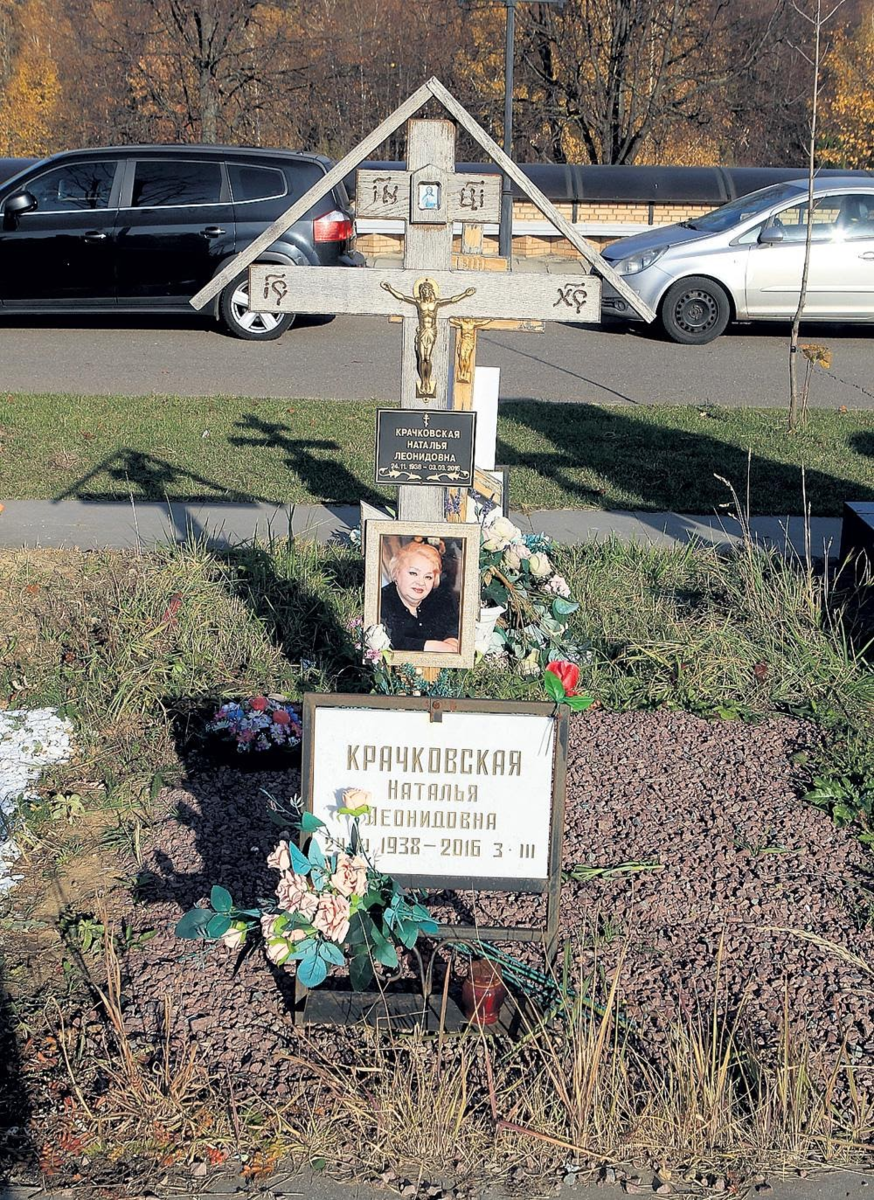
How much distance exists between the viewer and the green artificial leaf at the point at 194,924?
9.87 feet

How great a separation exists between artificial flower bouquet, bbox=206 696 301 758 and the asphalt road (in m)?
6.18

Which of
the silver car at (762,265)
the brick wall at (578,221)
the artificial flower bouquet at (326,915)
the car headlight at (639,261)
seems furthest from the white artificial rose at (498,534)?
Answer: the brick wall at (578,221)

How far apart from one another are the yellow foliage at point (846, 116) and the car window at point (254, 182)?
19.5 meters

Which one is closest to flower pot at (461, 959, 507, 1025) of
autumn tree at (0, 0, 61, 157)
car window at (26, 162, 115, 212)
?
car window at (26, 162, 115, 212)

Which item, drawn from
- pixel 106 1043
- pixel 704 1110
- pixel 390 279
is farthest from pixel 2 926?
pixel 390 279

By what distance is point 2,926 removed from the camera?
3363mm

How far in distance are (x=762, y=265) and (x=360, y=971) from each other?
1136 centimetres

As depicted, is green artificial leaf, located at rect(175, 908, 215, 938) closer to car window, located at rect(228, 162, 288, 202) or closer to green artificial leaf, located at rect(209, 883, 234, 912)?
green artificial leaf, located at rect(209, 883, 234, 912)

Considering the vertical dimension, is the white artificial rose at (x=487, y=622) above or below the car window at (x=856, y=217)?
below

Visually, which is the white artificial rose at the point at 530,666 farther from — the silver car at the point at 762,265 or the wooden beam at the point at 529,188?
the silver car at the point at 762,265

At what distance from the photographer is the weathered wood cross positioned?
376 centimetres

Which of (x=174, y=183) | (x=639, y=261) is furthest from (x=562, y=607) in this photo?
(x=174, y=183)

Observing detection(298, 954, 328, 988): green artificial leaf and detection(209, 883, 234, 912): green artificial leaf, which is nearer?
detection(298, 954, 328, 988): green artificial leaf

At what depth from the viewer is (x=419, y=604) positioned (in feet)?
13.5
